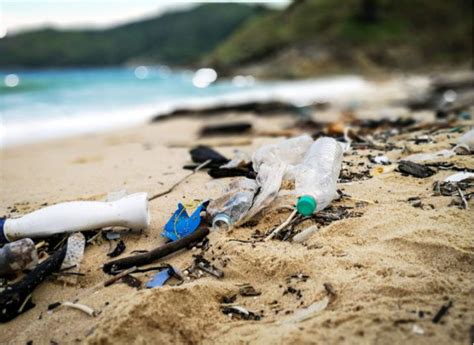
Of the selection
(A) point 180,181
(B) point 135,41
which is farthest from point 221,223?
(B) point 135,41

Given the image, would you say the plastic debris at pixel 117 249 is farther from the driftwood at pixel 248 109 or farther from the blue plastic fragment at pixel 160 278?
the driftwood at pixel 248 109

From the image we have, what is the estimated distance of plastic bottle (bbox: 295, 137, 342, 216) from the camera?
253cm

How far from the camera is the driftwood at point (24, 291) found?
1947 millimetres

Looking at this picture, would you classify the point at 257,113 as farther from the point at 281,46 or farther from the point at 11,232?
the point at 281,46

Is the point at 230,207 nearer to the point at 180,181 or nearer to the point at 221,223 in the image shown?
the point at 221,223

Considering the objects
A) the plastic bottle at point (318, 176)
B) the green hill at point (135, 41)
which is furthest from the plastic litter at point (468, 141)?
the green hill at point (135, 41)

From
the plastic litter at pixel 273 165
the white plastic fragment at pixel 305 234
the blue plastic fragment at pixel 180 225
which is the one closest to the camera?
the white plastic fragment at pixel 305 234

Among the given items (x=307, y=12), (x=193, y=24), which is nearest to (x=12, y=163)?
(x=307, y=12)

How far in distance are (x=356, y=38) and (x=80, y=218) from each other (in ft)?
120

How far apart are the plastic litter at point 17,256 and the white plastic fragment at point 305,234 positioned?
1661 millimetres

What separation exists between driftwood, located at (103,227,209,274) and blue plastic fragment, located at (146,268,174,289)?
0.14 meters

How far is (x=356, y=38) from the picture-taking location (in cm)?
3412

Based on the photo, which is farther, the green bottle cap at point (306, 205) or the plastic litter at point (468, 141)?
the plastic litter at point (468, 141)

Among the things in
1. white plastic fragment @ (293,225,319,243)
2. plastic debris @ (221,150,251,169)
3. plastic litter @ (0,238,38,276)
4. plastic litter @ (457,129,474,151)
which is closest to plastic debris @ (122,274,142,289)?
plastic litter @ (0,238,38,276)
